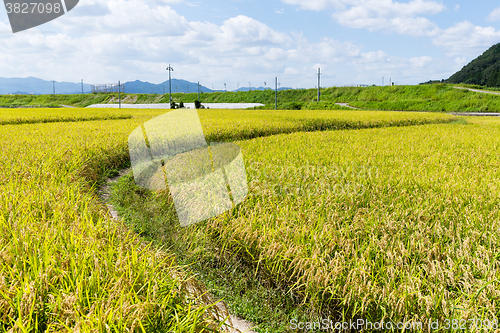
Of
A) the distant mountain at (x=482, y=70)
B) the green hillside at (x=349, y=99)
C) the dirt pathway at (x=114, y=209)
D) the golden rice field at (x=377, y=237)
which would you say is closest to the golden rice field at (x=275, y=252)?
the golden rice field at (x=377, y=237)

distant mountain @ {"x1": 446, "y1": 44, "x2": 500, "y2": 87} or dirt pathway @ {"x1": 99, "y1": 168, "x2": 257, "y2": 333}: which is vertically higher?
distant mountain @ {"x1": 446, "y1": 44, "x2": 500, "y2": 87}

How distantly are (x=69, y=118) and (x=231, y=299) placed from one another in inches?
792

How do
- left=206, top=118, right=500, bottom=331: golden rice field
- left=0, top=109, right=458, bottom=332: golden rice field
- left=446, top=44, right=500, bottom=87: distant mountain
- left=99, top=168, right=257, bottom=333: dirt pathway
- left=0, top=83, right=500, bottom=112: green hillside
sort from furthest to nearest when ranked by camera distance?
left=446, top=44, right=500, bottom=87: distant mountain < left=0, top=83, right=500, bottom=112: green hillside < left=99, top=168, right=257, bottom=333: dirt pathway < left=206, top=118, right=500, bottom=331: golden rice field < left=0, top=109, right=458, bottom=332: golden rice field

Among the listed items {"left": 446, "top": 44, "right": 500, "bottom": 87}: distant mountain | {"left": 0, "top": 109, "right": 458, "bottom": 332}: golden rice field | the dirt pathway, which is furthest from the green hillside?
{"left": 446, "top": 44, "right": 500, "bottom": 87}: distant mountain

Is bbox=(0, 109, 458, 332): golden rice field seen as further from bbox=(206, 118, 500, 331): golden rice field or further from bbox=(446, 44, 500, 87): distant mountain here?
bbox=(446, 44, 500, 87): distant mountain

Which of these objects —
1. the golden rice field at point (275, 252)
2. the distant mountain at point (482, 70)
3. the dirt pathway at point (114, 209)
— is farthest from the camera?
the distant mountain at point (482, 70)

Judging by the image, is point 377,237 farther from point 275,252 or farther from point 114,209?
point 114,209

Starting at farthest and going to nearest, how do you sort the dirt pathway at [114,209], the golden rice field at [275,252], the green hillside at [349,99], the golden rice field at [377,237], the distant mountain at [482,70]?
the distant mountain at [482,70] < the green hillside at [349,99] < the dirt pathway at [114,209] < the golden rice field at [377,237] < the golden rice field at [275,252]

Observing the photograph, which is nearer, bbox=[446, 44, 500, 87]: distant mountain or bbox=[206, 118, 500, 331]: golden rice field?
bbox=[206, 118, 500, 331]: golden rice field

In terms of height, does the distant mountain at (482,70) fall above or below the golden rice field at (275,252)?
above

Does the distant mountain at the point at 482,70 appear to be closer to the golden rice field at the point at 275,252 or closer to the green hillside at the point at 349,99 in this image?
the green hillside at the point at 349,99

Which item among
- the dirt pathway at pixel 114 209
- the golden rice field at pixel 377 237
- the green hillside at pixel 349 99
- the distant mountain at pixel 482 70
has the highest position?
the distant mountain at pixel 482 70

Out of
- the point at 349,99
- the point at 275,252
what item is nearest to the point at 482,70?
the point at 349,99

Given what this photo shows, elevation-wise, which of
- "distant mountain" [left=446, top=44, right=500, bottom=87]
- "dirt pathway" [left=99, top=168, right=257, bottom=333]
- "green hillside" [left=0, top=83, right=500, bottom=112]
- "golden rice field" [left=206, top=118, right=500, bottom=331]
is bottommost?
"dirt pathway" [left=99, top=168, right=257, bottom=333]
